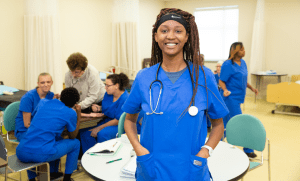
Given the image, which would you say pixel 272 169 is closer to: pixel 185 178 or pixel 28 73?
pixel 185 178

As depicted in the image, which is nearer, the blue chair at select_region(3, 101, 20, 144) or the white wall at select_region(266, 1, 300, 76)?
the blue chair at select_region(3, 101, 20, 144)

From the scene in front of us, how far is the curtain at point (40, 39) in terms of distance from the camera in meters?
4.68

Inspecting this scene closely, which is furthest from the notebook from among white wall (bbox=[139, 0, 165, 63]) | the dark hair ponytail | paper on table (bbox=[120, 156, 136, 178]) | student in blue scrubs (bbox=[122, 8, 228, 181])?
white wall (bbox=[139, 0, 165, 63])

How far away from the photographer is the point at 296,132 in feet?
15.9

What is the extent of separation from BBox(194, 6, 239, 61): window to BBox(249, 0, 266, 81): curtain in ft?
2.45

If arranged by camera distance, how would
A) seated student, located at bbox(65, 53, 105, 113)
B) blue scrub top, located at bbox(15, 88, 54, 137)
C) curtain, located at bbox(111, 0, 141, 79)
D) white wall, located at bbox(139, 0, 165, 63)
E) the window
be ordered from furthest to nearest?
the window
white wall, located at bbox(139, 0, 165, 63)
curtain, located at bbox(111, 0, 141, 79)
seated student, located at bbox(65, 53, 105, 113)
blue scrub top, located at bbox(15, 88, 54, 137)

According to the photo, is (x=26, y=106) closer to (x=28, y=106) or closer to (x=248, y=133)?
(x=28, y=106)

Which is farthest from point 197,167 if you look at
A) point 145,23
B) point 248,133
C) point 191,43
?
point 145,23

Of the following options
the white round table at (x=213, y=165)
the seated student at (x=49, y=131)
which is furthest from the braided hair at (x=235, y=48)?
the seated student at (x=49, y=131)

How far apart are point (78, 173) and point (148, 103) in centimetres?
246

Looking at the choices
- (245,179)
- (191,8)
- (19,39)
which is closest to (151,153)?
(245,179)

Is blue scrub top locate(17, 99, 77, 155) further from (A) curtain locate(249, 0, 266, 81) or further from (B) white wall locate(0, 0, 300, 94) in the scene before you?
(A) curtain locate(249, 0, 266, 81)

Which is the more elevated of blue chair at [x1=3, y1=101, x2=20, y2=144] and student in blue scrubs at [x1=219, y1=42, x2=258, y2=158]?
student in blue scrubs at [x1=219, y1=42, x2=258, y2=158]

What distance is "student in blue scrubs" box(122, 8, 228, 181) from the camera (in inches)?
40.9
